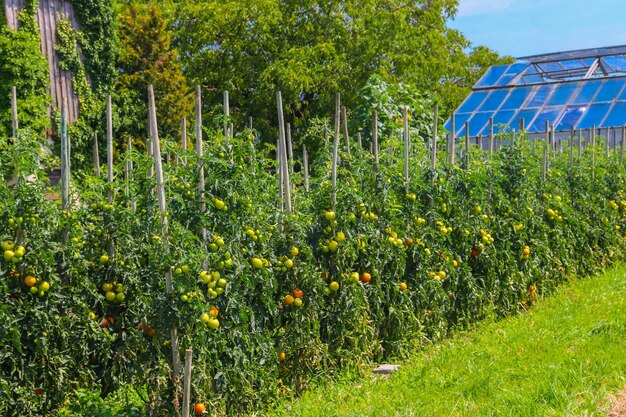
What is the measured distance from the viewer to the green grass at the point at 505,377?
14.2 ft

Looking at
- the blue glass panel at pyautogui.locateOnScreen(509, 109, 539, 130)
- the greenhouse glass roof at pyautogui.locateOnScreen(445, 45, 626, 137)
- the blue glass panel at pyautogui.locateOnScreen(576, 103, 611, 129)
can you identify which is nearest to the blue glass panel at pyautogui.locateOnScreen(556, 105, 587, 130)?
the greenhouse glass roof at pyautogui.locateOnScreen(445, 45, 626, 137)

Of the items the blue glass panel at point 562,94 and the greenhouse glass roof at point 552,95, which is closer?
the greenhouse glass roof at point 552,95

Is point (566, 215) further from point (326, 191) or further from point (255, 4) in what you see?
point (255, 4)

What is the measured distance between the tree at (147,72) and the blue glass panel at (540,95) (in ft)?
30.0

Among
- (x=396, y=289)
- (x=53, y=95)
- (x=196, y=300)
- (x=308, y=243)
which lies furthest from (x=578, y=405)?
(x=53, y=95)

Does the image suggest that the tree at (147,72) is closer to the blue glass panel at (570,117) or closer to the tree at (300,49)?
the tree at (300,49)

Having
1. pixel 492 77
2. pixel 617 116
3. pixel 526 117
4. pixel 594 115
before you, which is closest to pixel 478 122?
pixel 526 117

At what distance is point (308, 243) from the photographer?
502 cm

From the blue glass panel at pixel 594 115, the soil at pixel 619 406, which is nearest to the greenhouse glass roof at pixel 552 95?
the blue glass panel at pixel 594 115

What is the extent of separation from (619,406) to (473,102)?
46.3ft

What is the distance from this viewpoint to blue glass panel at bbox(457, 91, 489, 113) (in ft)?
57.2

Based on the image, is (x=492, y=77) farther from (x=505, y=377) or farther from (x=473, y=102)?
(x=505, y=377)

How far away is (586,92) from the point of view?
54.5 ft

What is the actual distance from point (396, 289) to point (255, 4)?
17.6 m
